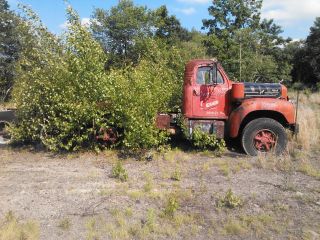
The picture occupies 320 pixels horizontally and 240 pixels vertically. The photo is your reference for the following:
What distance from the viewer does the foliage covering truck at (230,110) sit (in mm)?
10312

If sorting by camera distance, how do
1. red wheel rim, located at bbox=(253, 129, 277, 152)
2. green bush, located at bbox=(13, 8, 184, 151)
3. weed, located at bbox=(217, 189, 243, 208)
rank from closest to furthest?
weed, located at bbox=(217, 189, 243, 208)
green bush, located at bbox=(13, 8, 184, 151)
red wheel rim, located at bbox=(253, 129, 277, 152)

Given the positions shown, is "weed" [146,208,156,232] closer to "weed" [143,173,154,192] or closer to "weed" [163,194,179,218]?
"weed" [163,194,179,218]

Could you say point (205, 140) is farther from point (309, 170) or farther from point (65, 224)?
point (65, 224)

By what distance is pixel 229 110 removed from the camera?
10.6m

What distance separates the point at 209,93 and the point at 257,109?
117cm

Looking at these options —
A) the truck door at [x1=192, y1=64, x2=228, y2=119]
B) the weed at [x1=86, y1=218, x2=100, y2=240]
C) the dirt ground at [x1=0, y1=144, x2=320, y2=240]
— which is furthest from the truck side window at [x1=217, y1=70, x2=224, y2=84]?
the weed at [x1=86, y1=218, x2=100, y2=240]

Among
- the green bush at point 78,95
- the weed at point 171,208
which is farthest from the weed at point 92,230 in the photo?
the green bush at point 78,95

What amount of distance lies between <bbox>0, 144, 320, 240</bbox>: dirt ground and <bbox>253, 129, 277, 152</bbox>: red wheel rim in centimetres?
70

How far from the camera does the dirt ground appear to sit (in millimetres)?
5625

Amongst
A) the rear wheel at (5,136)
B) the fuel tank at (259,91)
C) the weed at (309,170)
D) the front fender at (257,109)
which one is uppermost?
the fuel tank at (259,91)

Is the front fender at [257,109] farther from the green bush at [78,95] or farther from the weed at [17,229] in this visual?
the weed at [17,229]

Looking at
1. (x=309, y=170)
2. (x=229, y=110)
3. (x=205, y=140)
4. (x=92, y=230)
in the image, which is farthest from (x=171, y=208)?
(x=229, y=110)

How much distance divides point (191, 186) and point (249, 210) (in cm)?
147

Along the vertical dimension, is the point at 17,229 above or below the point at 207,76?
below
